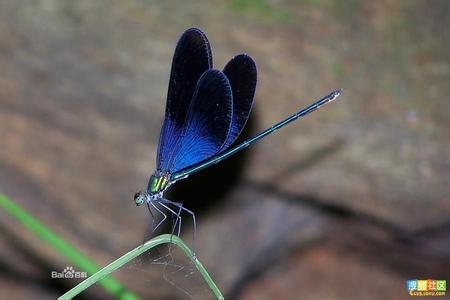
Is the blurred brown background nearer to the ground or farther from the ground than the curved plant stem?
farther from the ground

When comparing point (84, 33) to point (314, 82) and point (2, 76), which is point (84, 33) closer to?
point (2, 76)

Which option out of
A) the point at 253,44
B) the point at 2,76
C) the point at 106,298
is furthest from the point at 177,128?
the point at 2,76

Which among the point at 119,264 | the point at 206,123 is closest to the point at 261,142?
the point at 206,123

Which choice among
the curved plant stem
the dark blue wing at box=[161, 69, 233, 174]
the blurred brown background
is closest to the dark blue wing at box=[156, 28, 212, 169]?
the dark blue wing at box=[161, 69, 233, 174]

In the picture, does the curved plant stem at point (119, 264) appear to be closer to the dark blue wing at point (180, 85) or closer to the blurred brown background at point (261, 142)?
the dark blue wing at point (180, 85)

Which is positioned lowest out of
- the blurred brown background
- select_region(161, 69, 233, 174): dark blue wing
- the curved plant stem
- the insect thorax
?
the curved plant stem

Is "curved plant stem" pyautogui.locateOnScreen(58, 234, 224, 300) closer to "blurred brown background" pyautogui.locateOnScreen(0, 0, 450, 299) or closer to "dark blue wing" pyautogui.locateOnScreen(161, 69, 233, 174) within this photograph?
"dark blue wing" pyautogui.locateOnScreen(161, 69, 233, 174)

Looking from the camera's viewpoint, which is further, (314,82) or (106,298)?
(314,82)
